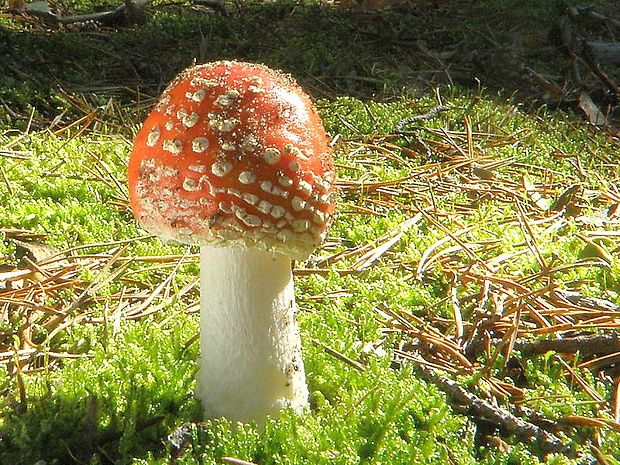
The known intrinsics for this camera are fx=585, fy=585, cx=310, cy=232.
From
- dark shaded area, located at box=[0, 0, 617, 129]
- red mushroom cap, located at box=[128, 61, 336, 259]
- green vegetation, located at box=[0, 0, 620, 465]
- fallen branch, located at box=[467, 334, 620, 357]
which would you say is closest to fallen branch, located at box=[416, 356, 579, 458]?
green vegetation, located at box=[0, 0, 620, 465]

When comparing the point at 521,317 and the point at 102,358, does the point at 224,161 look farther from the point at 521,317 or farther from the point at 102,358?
the point at 521,317

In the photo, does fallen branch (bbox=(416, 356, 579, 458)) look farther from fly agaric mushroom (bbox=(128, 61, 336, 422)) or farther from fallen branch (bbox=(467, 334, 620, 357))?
fly agaric mushroom (bbox=(128, 61, 336, 422))

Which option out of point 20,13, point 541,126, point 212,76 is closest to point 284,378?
point 212,76

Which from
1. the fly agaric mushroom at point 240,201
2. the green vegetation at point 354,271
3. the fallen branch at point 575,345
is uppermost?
the fly agaric mushroom at point 240,201

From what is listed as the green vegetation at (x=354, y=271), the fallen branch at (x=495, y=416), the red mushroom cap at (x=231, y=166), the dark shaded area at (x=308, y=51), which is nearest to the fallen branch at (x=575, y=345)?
the green vegetation at (x=354, y=271)

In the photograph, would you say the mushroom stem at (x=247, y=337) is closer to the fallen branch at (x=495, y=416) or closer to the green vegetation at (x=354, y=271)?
the green vegetation at (x=354, y=271)

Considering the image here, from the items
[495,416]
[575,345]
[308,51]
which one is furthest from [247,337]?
[308,51]
